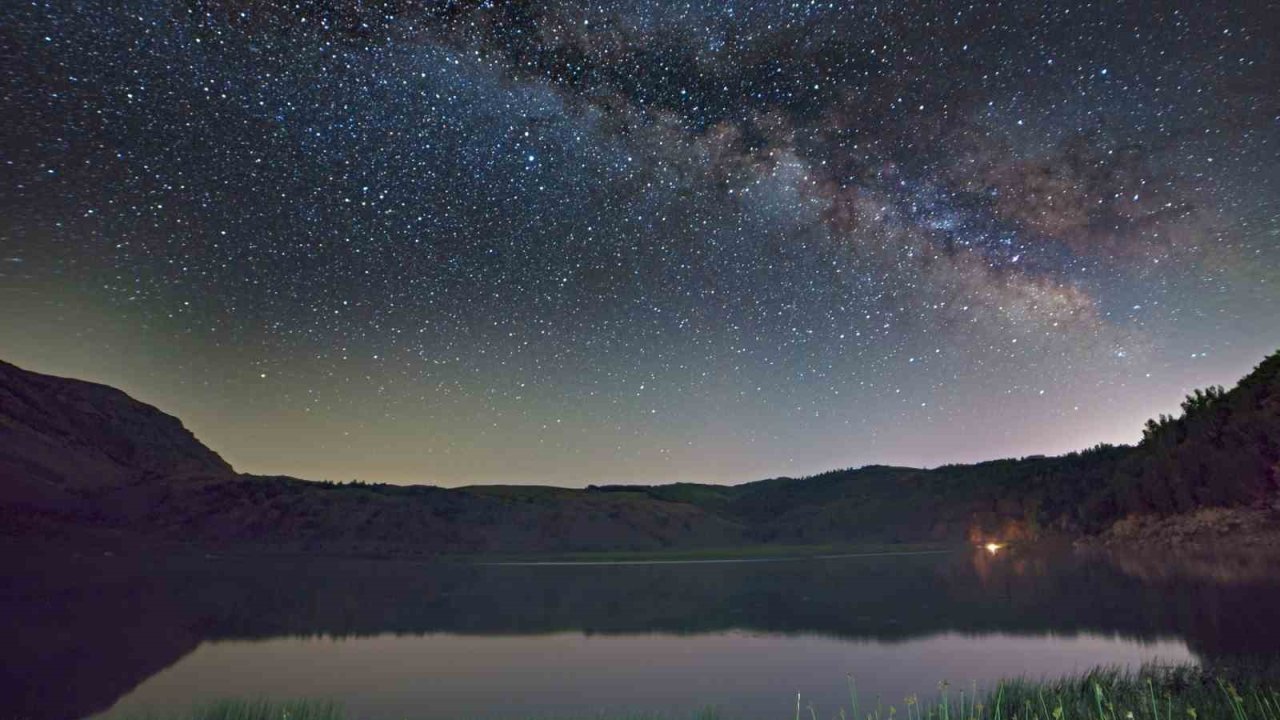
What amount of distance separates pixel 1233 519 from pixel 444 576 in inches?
2144

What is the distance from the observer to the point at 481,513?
361 feet

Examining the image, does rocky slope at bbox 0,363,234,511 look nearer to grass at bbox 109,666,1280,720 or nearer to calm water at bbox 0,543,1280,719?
calm water at bbox 0,543,1280,719

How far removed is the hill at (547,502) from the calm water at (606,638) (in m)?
20.9

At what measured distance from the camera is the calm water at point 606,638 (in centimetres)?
1980

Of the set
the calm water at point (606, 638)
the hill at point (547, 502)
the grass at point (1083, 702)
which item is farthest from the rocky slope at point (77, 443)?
the grass at point (1083, 702)

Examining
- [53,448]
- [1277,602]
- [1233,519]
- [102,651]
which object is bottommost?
[102,651]

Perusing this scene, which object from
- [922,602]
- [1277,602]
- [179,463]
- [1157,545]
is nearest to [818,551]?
[1157,545]

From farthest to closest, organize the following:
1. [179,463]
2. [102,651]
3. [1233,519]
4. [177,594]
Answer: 1. [179,463]
2. [1233,519]
3. [177,594]
4. [102,651]

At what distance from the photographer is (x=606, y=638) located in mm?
29016

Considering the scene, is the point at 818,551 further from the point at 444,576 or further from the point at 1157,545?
the point at 444,576

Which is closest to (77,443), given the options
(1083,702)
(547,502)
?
(547,502)

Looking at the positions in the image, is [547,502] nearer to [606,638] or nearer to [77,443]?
[77,443]

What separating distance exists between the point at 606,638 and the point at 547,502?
303 ft

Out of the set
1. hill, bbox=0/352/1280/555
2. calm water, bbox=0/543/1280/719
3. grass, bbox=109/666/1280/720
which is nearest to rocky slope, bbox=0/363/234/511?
hill, bbox=0/352/1280/555
